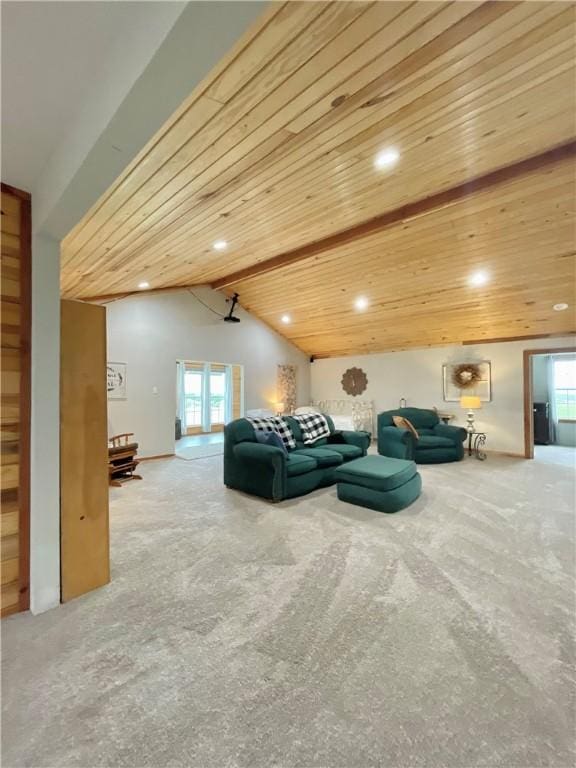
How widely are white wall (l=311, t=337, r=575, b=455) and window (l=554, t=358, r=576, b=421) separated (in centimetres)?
268

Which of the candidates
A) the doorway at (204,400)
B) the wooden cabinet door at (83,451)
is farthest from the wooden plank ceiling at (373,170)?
the doorway at (204,400)

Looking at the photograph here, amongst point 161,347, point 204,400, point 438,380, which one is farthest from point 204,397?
point 438,380

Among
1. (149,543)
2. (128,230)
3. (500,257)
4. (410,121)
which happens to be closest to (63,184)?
(128,230)

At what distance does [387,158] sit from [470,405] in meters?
4.78

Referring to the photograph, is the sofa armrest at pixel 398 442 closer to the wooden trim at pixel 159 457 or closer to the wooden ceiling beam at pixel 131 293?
the wooden trim at pixel 159 457

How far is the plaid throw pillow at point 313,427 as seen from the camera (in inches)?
185

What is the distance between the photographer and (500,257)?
4.34 meters

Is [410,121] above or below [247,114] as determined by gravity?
above

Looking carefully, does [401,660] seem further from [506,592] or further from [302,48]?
[302,48]

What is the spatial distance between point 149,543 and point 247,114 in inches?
122

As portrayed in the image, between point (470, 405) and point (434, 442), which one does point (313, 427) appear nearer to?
point (434, 442)

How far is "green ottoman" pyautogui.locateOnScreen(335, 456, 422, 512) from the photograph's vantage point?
131 inches

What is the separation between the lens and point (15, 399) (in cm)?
190

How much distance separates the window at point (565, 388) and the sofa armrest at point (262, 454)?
7.65m
